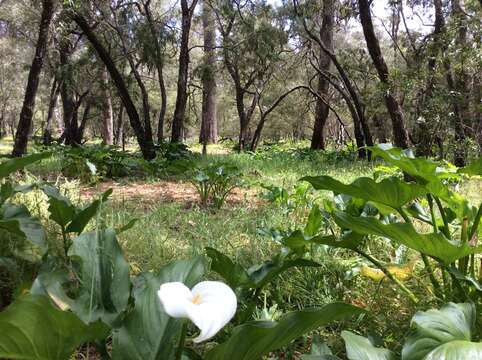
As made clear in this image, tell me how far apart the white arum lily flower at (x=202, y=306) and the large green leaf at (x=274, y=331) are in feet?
0.69

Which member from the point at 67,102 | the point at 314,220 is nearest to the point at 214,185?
the point at 314,220

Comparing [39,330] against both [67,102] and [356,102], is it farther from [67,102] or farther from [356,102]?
[67,102]

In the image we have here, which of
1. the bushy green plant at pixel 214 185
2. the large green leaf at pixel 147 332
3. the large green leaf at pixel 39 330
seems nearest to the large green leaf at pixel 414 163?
the large green leaf at pixel 147 332

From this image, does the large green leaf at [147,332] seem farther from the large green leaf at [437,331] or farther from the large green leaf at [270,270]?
the large green leaf at [437,331]

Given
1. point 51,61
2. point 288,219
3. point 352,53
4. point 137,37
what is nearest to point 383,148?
point 288,219

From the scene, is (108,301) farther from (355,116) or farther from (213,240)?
(355,116)

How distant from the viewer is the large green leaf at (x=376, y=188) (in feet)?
4.96

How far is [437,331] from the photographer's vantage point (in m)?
1.10

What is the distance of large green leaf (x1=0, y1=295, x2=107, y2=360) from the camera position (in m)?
0.85

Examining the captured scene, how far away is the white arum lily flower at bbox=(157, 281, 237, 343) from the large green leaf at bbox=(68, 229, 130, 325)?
52cm

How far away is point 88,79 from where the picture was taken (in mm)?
15289

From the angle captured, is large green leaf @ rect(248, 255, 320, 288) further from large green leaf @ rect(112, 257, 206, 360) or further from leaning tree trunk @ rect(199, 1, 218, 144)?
leaning tree trunk @ rect(199, 1, 218, 144)

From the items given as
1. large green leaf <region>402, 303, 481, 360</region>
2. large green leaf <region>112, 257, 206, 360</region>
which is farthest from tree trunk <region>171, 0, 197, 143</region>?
large green leaf <region>402, 303, 481, 360</region>

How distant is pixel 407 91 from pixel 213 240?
501 cm
